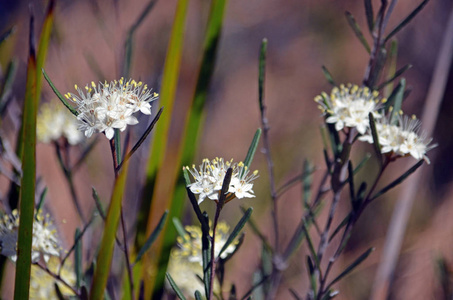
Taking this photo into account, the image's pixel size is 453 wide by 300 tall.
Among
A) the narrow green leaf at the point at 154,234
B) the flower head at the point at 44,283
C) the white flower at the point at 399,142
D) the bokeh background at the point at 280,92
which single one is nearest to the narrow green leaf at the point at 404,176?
the white flower at the point at 399,142

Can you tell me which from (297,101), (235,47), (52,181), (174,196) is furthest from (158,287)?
(235,47)

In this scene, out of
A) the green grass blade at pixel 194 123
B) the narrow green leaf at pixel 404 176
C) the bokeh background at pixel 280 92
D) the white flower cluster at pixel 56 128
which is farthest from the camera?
the bokeh background at pixel 280 92

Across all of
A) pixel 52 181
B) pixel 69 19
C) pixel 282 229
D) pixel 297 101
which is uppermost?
pixel 69 19

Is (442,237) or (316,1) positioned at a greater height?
(316,1)

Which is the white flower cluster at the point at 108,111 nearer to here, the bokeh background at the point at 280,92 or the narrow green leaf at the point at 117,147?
the narrow green leaf at the point at 117,147

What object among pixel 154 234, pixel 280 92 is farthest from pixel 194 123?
pixel 280 92

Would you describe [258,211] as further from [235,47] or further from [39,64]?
[39,64]

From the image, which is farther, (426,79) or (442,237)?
(426,79)
